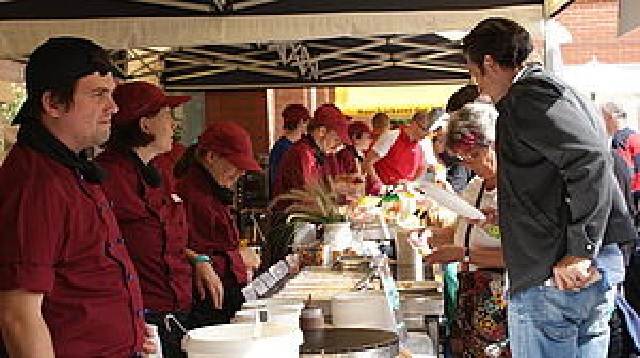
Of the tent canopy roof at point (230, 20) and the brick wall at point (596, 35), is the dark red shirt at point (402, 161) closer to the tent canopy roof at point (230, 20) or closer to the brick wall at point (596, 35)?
the tent canopy roof at point (230, 20)

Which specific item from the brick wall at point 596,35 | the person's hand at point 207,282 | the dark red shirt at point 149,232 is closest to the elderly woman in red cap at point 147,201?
the dark red shirt at point 149,232

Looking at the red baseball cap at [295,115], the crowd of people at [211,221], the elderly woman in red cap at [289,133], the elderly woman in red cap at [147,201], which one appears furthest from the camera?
the red baseball cap at [295,115]

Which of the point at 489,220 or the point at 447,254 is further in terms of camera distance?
the point at 447,254

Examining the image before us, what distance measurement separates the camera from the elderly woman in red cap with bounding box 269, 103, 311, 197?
24.9 ft

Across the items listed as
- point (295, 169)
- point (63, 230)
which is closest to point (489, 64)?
point (63, 230)

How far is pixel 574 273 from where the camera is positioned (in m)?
3.12

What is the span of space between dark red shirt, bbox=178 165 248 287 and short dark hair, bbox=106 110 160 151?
0.84 m

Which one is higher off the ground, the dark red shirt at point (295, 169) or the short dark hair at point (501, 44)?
the short dark hair at point (501, 44)

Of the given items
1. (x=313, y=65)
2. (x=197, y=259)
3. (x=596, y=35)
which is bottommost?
(x=197, y=259)

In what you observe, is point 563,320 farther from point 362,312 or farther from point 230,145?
point 230,145

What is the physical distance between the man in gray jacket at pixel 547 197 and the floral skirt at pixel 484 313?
478 mm

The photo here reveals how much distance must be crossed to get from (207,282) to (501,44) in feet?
4.64

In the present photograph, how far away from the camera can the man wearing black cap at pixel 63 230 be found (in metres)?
2.33

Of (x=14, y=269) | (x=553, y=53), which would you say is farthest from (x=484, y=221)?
(x=14, y=269)
